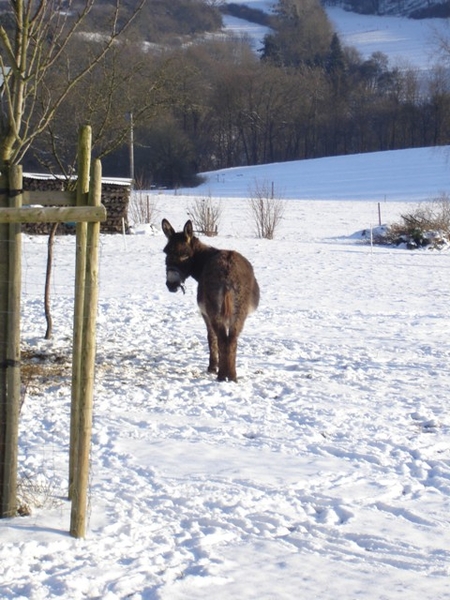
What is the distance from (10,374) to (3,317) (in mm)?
343

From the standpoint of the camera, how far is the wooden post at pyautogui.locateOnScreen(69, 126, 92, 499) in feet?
16.0

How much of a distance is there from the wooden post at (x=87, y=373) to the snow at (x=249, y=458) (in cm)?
20

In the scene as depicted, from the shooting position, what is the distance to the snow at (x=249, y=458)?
4414mm

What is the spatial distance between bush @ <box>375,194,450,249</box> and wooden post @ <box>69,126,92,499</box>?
2284 centimetres

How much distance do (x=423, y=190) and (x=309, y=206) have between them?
928cm

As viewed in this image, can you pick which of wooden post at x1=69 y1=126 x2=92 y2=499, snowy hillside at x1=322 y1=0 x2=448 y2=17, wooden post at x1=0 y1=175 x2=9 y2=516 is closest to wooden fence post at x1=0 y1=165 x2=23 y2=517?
wooden post at x1=0 y1=175 x2=9 y2=516

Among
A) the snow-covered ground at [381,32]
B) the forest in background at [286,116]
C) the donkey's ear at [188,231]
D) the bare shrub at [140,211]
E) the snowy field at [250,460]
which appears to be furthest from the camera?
the snow-covered ground at [381,32]

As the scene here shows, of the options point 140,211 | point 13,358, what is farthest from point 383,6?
point 13,358

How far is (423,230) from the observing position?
27.2 meters

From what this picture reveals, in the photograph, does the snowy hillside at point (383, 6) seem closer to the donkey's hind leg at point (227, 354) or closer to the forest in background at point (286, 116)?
the forest in background at point (286, 116)

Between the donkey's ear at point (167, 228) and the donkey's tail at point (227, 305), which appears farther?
the donkey's ear at point (167, 228)

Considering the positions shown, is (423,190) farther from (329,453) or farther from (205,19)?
(205,19)

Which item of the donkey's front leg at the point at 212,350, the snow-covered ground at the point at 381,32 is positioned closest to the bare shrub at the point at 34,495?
the donkey's front leg at the point at 212,350

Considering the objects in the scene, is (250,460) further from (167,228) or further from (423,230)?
(423,230)
